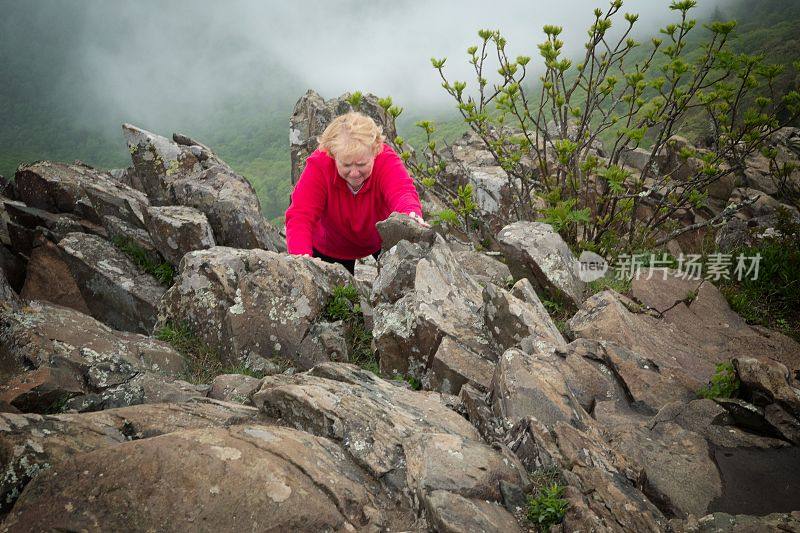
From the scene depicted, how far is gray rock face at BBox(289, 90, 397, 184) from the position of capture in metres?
22.8

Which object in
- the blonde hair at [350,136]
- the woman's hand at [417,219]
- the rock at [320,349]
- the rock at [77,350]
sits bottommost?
the rock at [77,350]

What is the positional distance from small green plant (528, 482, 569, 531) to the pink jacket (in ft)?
20.3

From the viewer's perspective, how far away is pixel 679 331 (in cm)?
835

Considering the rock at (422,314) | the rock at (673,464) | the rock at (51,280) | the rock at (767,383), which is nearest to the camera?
the rock at (673,464)

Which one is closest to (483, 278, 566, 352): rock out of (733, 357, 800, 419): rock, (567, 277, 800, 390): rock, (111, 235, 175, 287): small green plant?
(567, 277, 800, 390): rock

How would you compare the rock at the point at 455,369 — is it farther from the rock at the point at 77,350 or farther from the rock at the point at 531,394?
the rock at the point at 77,350

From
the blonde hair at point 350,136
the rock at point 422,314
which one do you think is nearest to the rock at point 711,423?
the rock at point 422,314

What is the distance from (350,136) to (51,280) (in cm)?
825

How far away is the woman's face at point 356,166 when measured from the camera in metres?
8.42

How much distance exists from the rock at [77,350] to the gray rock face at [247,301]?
784 mm

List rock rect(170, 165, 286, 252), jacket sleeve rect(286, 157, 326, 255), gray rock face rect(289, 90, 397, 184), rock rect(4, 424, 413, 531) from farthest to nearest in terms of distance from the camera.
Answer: gray rock face rect(289, 90, 397, 184)
rock rect(170, 165, 286, 252)
jacket sleeve rect(286, 157, 326, 255)
rock rect(4, 424, 413, 531)

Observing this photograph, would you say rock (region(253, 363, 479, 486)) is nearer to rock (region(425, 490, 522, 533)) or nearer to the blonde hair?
rock (region(425, 490, 522, 533))

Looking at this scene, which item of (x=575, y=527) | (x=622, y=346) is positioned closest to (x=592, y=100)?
(x=622, y=346)

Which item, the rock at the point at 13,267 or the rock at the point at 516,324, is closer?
the rock at the point at 516,324
